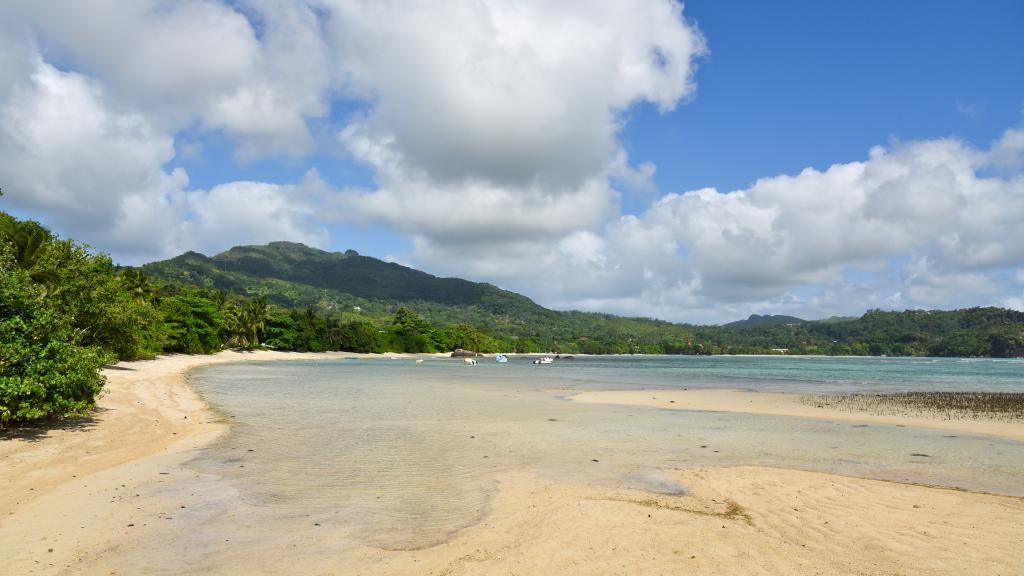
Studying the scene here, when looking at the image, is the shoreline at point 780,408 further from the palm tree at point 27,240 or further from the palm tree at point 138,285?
the palm tree at point 138,285

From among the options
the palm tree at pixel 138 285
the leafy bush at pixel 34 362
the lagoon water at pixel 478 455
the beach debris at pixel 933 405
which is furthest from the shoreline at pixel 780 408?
the palm tree at pixel 138 285

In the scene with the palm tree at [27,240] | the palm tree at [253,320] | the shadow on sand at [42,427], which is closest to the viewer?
the shadow on sand at [42,427]

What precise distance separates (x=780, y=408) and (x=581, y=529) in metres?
31.3

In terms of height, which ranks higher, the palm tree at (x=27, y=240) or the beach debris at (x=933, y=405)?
the palm tree at (x=27, y=240)

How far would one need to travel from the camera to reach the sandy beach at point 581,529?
8.36 metres

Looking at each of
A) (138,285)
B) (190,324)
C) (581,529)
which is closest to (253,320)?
(190,324)

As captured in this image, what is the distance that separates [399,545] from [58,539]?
5698mm

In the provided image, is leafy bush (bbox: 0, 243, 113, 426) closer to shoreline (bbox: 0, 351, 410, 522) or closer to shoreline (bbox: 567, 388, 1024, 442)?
shoreline (bbox: 0, 351, 410, 522)

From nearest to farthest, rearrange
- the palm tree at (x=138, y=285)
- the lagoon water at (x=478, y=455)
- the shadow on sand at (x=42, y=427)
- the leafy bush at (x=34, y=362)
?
the lagoon water at (x=478, y=455), the leafy bush at (x=34, y=362), the shadow on sand at (x=42, y=427), the palm tree at (x=138, y=285)

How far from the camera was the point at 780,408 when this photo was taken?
3612 cm

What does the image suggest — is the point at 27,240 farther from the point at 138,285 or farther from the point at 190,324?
the point at 190,324

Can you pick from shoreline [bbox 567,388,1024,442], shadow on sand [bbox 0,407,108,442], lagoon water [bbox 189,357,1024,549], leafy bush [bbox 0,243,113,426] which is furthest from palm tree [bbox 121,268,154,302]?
shoreline [bbox 567,388,1024,442]

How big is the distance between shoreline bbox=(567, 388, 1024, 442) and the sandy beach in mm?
17825

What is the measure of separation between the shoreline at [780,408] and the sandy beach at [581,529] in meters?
17.8
